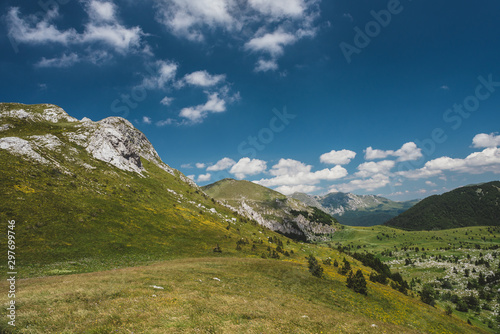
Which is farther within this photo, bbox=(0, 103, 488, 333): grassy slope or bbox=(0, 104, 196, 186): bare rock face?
bbox=(0, 104, 196, 186): bare rock face

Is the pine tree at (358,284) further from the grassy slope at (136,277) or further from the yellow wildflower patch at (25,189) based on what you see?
the yellow wildflower patch at (25,189)

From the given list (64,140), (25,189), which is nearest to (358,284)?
(25,189)

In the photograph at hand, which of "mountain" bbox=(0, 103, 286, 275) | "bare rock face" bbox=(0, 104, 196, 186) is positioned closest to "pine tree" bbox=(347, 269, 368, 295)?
"mountain" bbox=(0, 103, 286, 275)

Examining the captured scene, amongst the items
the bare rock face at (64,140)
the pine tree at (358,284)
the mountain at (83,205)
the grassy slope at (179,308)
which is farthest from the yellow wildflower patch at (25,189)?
the pine tree at (358,284)

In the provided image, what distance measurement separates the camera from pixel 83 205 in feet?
234

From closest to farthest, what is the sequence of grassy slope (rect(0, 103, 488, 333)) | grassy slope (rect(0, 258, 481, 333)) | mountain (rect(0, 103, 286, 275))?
grassy slope (rect(0, 258, 481, 333))
grassy slope (rect(0, 103, 488, 333))
mountain (rect(0, 103, 286, 275))

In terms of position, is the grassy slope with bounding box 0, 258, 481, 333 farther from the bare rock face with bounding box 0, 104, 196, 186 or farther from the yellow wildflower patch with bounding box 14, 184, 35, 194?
the bare rock face with bounding box 0, 104, 196, 186

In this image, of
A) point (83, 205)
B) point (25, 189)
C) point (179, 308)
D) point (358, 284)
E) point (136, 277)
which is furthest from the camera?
point (83, 205)

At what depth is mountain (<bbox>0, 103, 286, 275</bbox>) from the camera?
1907 inches

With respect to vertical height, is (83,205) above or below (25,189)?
below

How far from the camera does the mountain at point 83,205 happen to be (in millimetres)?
48438

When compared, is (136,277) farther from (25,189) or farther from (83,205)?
(25,189)

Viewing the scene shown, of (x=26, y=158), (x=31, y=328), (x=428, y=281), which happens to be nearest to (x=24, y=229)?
(x=26, y=158)

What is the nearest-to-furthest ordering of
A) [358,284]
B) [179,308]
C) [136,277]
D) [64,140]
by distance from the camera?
[179,308], [136,277], [358,284], [64,140]
